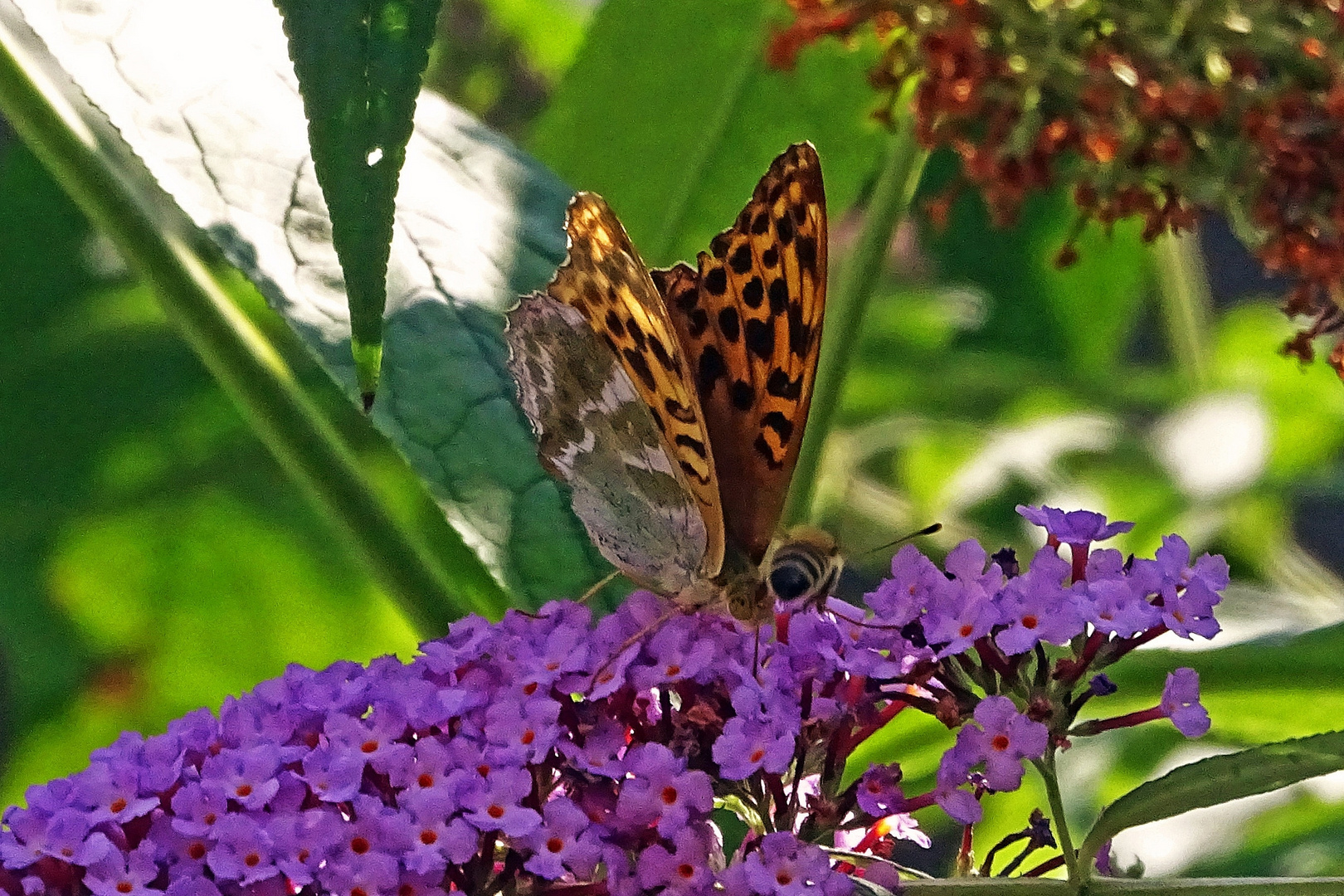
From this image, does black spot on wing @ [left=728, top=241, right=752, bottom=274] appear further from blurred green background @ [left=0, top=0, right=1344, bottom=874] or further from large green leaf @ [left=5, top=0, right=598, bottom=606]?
blurred green background @ [left=0, top=0, right=1344, bottom=874]

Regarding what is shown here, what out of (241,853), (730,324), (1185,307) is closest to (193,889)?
(241,853)

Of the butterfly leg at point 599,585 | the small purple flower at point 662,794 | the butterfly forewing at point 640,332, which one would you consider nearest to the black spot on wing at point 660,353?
the butterfly forewing at point 640,332

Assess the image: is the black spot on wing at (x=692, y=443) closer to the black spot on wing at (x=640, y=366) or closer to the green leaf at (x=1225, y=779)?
the black spot on wing at (x=640, y=366)

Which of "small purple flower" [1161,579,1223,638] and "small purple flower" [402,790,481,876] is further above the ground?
"small purple flower" [1161,579,1223,638]

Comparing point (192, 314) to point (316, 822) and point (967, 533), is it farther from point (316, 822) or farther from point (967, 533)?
point (967, 533)

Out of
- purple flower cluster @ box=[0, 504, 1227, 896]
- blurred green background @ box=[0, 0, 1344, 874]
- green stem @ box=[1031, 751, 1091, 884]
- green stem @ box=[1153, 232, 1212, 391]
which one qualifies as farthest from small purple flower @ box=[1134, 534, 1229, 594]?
green stem @ box=[1153, 232, 1212, 391]
